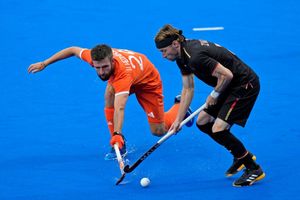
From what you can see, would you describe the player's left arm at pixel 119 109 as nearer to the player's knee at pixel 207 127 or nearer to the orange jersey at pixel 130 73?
the orange jersey at pixel 130 73

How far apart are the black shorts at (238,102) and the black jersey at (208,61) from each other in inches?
2.5

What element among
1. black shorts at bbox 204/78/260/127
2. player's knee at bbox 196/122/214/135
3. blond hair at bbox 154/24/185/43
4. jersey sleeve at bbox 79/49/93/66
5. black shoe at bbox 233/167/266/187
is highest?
jersey sleeve at bbox 79/49/93/66

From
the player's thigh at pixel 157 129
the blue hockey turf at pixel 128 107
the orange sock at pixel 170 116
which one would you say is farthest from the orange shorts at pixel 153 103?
the blue hockey turf at pixel 128 107

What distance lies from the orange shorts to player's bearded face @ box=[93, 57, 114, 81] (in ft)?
3.50

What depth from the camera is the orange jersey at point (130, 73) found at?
703cm

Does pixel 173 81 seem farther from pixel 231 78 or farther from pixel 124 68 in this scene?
pixel 231 78

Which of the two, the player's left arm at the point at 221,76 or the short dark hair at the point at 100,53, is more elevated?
the short dark hair at the point at 100,53

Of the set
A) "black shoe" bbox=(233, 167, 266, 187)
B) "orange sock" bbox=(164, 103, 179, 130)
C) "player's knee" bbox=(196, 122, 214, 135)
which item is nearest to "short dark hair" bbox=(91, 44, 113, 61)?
"player's knee" bbox=(196, 122, 214, 135)

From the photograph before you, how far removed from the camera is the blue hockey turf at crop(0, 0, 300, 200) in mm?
7004

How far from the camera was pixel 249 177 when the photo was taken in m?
6.89

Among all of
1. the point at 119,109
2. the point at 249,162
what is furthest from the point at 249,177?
the point at 119,109

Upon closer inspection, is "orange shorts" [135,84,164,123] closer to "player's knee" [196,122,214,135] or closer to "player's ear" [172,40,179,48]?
"player's knee" [196,122,214,135]

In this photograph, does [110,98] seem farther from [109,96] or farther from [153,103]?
[153,103]

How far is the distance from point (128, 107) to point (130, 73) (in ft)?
6.61
